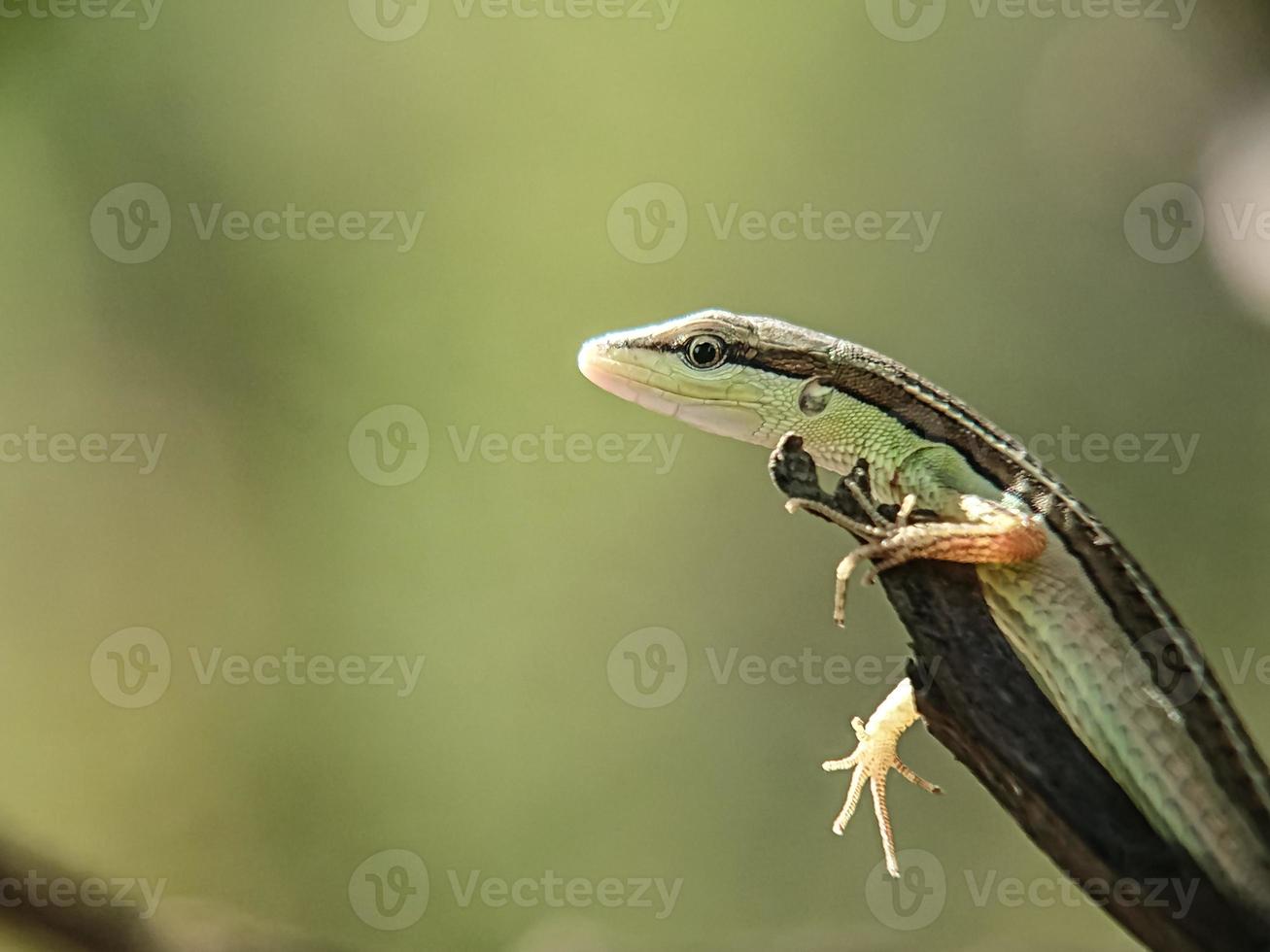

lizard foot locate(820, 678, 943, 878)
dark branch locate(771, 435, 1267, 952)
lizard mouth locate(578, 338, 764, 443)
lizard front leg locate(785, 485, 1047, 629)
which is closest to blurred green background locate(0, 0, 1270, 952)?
lizard foot locate(820, 678, 943, 878)

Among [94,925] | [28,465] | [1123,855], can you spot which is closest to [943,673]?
[1123,855]

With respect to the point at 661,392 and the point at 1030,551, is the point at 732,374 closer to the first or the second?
the point at 661,392

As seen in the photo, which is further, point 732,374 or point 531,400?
point 531,400

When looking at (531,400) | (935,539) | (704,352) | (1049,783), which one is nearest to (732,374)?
(704,352)

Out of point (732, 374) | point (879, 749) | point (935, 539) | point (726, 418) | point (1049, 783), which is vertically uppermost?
point (732, 374)

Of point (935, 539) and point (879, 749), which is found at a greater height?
point (935, 539)

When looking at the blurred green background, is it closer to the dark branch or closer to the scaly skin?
the scaly skin

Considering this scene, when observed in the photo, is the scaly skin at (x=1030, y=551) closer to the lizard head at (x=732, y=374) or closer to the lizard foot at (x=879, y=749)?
the lizard head at (x=732, y=374)

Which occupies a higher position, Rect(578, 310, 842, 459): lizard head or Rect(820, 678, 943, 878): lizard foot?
→ Rect(578, 310, 842, 459): lizard head
